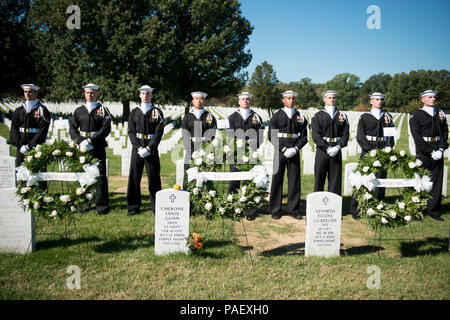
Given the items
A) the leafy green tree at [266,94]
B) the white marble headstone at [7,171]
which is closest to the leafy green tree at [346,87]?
the leafy green tree at [266,94]

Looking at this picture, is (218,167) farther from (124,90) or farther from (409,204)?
(124,90)

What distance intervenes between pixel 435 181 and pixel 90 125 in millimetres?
8291

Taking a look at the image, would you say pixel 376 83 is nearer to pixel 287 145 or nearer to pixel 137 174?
pixel 287 145

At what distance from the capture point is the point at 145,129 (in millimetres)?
7223

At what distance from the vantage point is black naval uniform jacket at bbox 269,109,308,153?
7.38 m

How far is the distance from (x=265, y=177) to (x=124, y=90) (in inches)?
960

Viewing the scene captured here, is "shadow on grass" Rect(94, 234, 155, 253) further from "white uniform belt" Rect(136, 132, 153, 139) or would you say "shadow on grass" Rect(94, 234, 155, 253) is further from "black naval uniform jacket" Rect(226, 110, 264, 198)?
"white uniform belt" Rect(136, 132, 153, 139)

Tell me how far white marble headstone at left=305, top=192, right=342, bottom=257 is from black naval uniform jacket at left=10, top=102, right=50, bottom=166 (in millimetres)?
6526

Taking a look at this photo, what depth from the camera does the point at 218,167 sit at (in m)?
5.42

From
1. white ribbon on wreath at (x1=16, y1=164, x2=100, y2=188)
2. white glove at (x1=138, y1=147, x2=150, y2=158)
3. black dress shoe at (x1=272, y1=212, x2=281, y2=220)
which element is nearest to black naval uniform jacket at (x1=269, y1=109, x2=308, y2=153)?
black dress shoe at (x1=272, y1=212, x2=281, y2=220)

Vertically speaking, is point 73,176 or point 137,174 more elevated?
point 73,176

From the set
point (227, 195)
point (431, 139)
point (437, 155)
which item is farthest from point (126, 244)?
point (431, 139)
